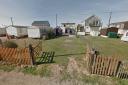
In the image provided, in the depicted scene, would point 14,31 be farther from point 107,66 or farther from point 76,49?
point 107,66

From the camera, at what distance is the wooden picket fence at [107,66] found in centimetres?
609

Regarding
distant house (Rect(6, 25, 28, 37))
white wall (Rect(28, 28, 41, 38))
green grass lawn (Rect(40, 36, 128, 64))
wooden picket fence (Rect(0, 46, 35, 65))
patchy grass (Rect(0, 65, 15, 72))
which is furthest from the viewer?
distant house (Rect(6, 25, 28, 37))

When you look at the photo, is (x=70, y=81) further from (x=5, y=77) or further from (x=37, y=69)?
(x=5, y=77)

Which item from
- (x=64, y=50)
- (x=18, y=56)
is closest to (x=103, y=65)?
(x=18, y=56)

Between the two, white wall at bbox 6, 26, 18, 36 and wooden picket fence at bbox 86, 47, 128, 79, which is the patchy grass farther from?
white wall at bbox 6, 26, 18, 36

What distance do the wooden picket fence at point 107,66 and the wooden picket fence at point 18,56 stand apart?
379 centimetres

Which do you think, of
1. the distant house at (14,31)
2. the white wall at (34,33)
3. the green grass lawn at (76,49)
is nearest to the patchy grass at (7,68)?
the green grass lawn at (76,49)

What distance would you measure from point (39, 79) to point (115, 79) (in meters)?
3.94

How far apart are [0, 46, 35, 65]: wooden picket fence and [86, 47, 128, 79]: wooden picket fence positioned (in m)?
3.79

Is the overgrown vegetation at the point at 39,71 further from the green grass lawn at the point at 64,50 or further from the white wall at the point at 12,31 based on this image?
the white wall at the point at 12,31

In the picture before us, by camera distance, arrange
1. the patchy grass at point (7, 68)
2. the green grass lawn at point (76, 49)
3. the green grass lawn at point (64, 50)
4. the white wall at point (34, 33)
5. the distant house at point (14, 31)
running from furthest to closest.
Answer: the distant house at point (14, 31)
the white wall at point (34, 33)
the green grass lawn at point (76, 49)
the green grass lawn at point (64, 50)
the patchy grass at point (7, 68)

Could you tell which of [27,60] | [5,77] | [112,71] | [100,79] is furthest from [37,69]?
[112,71]

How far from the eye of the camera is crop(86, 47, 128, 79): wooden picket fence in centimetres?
609

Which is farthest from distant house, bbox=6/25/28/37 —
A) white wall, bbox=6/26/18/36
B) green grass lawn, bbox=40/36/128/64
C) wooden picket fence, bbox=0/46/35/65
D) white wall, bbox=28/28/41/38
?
wooden picket fence, bbox=0/46/35/65
